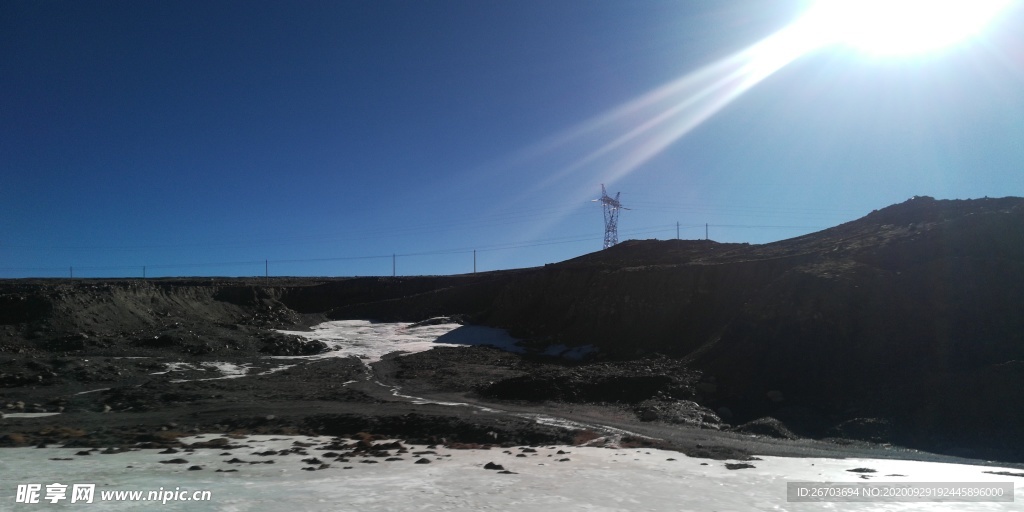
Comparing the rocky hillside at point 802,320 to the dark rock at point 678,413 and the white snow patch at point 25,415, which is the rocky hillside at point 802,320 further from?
the white snow patch at point 25,415

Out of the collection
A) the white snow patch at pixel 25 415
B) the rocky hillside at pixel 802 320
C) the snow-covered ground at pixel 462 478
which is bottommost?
the white snow patch at pixel 25 415

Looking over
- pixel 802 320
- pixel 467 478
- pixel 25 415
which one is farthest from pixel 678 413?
pixel 25 415

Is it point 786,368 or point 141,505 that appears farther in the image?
point 786,368

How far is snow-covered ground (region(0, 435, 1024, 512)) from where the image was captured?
902 cm

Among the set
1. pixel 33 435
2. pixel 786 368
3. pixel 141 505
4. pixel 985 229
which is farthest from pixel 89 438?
pixel 985 229

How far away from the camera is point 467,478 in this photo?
1085 centimetres

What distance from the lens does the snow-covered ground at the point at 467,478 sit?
902 cm

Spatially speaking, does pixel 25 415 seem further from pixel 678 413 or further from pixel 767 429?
pixel 767 429

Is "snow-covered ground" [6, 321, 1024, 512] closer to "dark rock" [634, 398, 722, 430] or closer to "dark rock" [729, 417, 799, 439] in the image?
"dark rock" [729, 417, 799, 439]

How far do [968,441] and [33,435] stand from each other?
900 inches

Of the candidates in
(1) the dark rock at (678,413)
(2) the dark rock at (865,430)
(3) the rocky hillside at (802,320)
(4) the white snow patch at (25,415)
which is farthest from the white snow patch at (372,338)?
(2) the dark rock at (865,430)

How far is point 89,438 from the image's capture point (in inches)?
583

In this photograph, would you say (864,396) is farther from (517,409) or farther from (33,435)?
(33,435)

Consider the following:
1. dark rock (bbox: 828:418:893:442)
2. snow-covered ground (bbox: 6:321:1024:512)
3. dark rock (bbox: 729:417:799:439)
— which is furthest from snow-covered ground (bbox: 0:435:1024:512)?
dark rock (bbox: 729:417:799:439)
